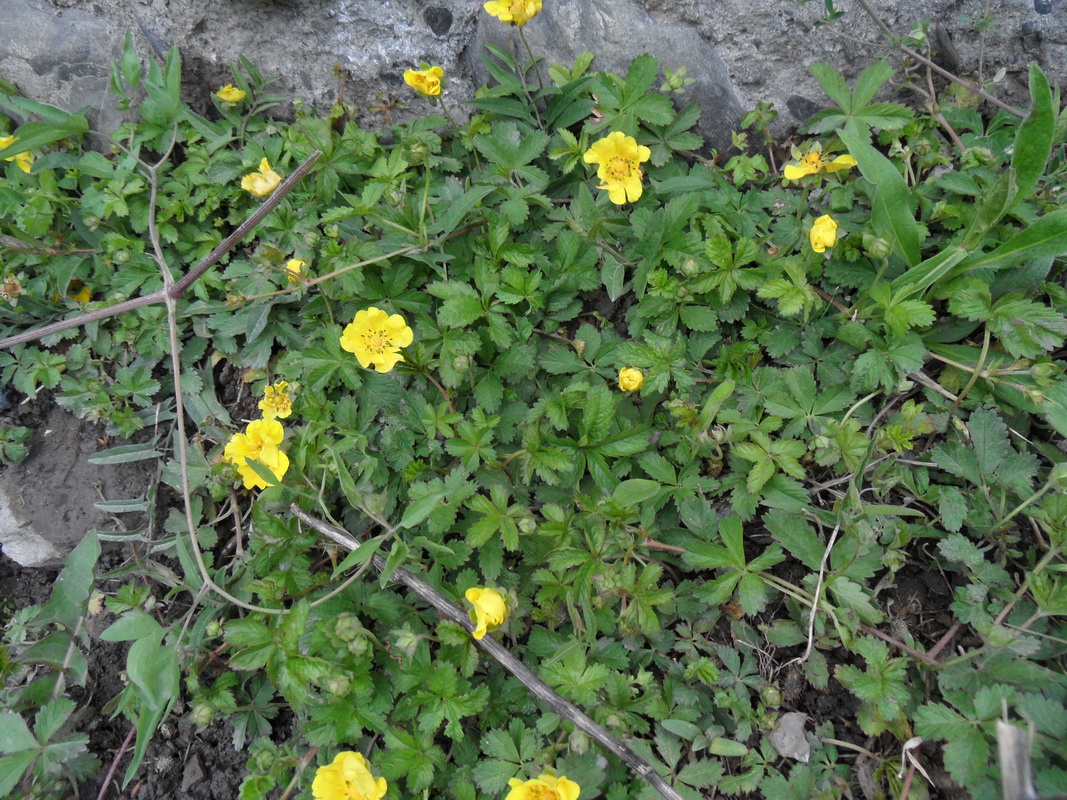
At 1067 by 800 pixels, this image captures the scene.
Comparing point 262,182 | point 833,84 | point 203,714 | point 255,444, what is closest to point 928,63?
point 833,84

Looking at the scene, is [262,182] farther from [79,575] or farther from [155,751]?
[155,751]

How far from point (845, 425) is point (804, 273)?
0.62m

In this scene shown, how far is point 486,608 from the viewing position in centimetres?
207

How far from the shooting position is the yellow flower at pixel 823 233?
2488 mm

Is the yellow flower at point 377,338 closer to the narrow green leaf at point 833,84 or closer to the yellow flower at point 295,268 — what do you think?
the yellow flower at point 295,268

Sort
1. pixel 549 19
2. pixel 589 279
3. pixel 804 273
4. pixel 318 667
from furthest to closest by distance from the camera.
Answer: pixel 549 19, pixel 589 279, pixel 804 273, pixel 318 667

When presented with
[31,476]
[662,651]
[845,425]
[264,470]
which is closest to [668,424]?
[845,425]

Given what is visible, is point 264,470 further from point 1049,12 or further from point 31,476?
point 1049,12

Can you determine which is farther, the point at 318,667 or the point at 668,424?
the point at 668,424

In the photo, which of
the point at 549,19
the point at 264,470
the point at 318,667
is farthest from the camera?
the point at 549,19

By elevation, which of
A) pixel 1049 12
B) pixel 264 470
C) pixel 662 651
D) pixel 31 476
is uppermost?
pixel 1049 12

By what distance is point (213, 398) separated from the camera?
3088 millimetres

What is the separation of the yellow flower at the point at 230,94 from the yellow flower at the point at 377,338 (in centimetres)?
149

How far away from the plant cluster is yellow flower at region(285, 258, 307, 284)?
0.04m
